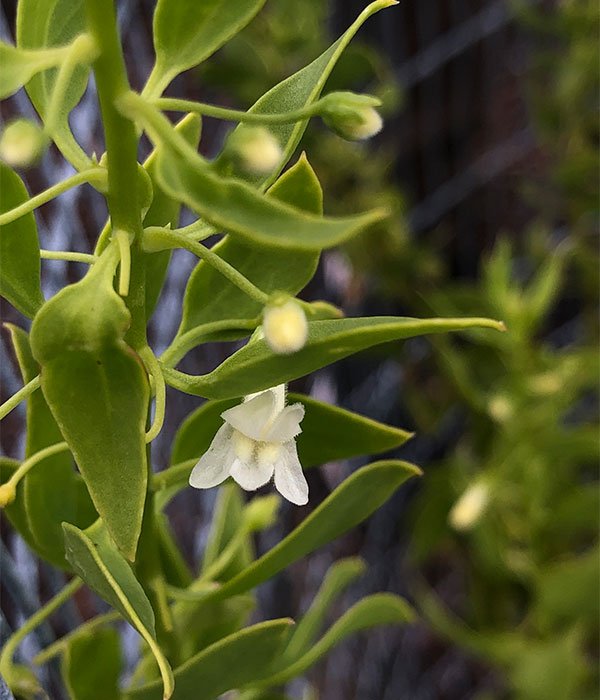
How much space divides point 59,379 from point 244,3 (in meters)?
0.14

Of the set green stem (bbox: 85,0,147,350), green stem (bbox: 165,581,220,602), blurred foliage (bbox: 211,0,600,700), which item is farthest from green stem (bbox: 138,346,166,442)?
blurred foliage (bbox: 211,0,600,700)

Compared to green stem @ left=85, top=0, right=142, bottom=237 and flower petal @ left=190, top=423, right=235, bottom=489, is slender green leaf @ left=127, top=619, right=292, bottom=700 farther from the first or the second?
green stem @ left=85, top=0, right=142, bottom=237

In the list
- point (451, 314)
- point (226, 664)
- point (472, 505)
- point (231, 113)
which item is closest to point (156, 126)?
point (231, 113)

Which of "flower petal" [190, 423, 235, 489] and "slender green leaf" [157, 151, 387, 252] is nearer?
"slender green leaf" [157, 151, 387, 252]

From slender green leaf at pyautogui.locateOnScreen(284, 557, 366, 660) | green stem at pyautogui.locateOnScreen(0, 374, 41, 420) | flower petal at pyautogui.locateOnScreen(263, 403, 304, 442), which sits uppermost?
green stem at pyautogui.locateOnScreen(0, 374, 41, 420)

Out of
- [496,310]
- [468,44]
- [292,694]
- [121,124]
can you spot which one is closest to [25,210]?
[121,124]

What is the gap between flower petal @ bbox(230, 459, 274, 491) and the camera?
0.33m

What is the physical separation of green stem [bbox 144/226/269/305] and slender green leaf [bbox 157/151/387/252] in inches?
1.9

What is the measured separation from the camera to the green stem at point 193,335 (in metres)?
0.35

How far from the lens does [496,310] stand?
2.97 feet

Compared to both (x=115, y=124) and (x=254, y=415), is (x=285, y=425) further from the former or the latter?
(x=115, y=124)

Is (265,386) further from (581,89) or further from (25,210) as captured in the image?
(581,89)

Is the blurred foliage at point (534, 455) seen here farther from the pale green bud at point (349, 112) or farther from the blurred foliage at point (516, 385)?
the pale green bud at point (349, 112)

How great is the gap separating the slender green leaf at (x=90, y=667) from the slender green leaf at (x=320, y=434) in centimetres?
10
